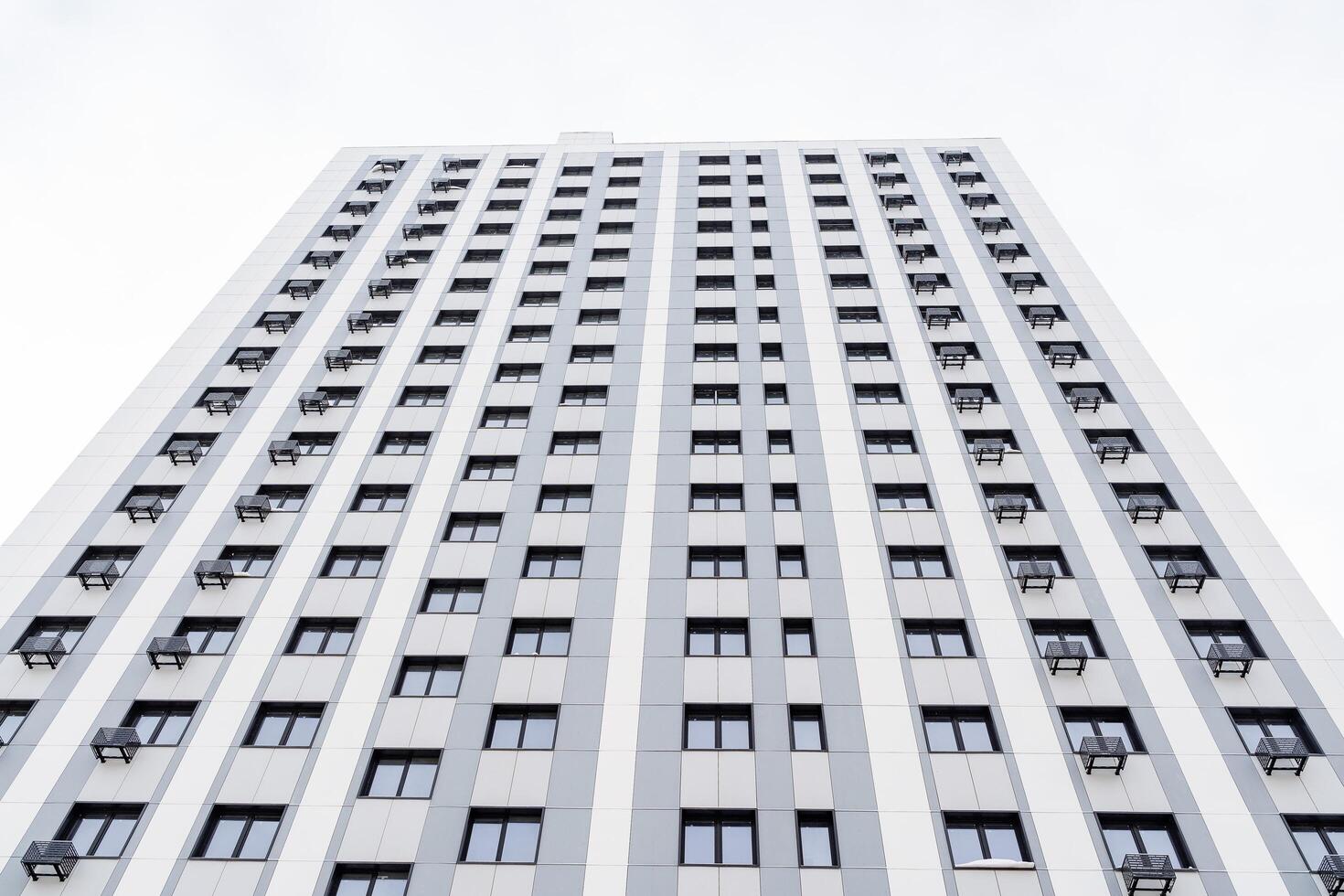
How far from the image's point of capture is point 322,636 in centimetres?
2772

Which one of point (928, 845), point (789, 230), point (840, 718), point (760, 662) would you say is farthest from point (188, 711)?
point (789, 230)

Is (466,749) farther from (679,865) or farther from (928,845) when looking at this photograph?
(928,845)

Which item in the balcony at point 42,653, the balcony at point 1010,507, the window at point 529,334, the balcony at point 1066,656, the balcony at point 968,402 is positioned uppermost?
the window at point 529,334

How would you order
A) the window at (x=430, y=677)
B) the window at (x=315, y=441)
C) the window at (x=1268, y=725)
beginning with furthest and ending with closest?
the window at (x=315, y=441), the window at (x=430, y=677), the window at (x=1268, y=725)

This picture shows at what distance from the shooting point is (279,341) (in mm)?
39719

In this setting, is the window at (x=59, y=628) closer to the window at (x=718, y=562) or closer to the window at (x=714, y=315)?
the window at (x=718, y=562)

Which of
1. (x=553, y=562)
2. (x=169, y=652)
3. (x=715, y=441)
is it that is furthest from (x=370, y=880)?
(x=715, y=441)

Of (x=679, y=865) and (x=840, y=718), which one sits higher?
(x=840, y=718)

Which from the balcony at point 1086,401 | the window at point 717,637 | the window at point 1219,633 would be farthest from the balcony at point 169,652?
the balcony at point 1086,401

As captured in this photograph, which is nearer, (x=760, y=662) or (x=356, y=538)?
(x=760, y=662)

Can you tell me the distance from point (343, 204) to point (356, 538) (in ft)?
88.8

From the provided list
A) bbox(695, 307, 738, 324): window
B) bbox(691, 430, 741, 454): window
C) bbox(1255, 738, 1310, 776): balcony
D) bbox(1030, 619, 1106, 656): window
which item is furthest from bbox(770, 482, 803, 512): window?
bbox(1255, 738, 1310, 776): balcony

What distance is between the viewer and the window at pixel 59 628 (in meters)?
27.2

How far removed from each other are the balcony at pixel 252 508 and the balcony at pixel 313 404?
5424 millimetres
